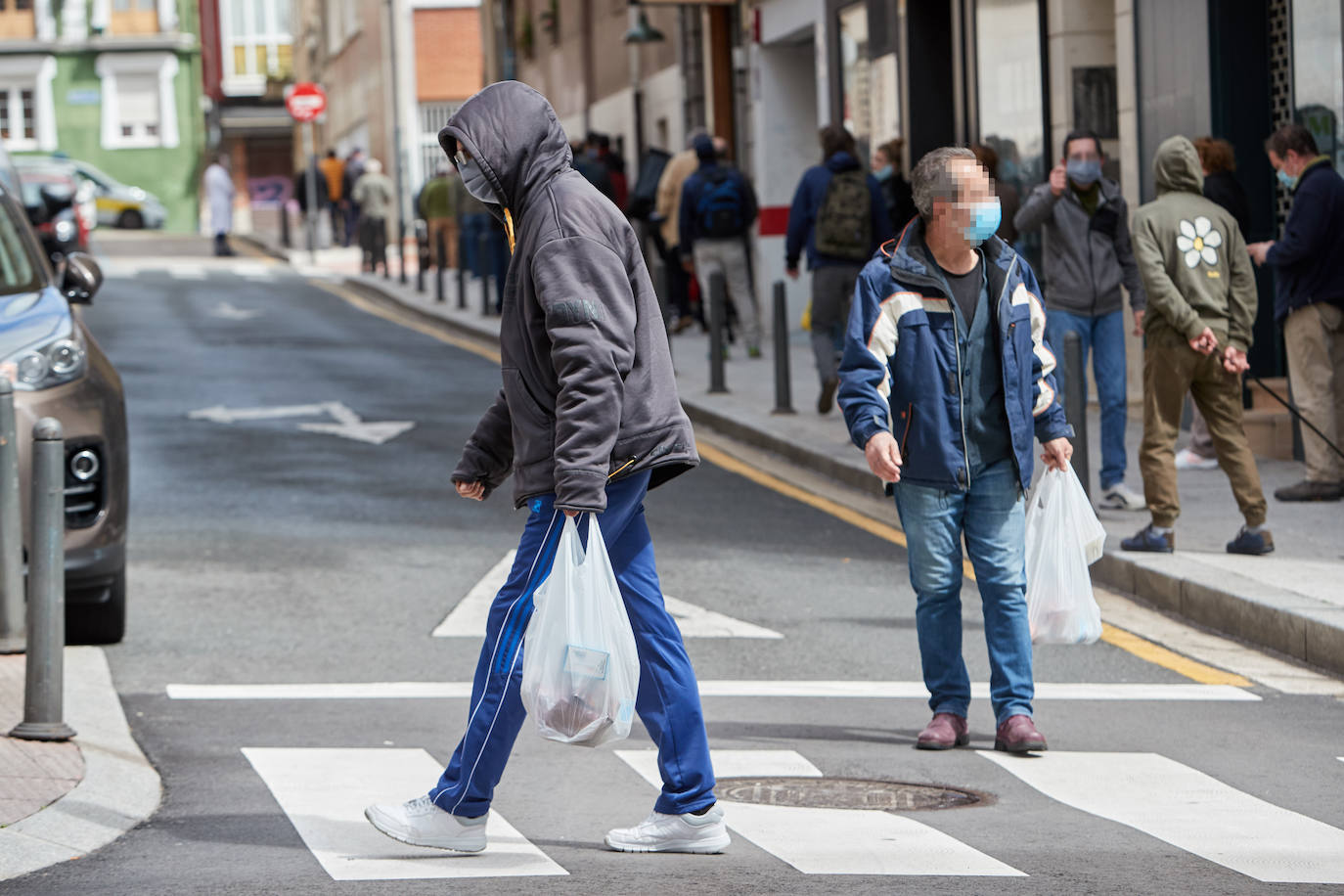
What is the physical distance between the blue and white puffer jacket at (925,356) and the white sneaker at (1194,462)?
6309 millimetres

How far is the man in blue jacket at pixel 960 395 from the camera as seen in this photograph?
648 cm

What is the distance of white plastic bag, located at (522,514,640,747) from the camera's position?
498 centimetres

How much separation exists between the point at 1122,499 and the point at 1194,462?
186 cm

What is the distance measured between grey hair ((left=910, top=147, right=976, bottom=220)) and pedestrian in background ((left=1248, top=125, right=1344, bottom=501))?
468 cm

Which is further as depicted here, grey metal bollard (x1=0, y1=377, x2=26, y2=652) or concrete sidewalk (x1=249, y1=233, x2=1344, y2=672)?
concrete sidewalk (x1=249, y1=233, x2=1344, y2=672)

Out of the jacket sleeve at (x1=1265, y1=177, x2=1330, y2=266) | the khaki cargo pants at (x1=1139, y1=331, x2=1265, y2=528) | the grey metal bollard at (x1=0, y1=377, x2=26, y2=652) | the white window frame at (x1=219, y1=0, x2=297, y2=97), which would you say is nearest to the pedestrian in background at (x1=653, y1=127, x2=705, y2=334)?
the jacket sleeve at (x1=1265, y1=177, x2=1330, y2=266)

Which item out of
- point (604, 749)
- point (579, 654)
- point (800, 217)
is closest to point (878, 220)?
point (800, 217)

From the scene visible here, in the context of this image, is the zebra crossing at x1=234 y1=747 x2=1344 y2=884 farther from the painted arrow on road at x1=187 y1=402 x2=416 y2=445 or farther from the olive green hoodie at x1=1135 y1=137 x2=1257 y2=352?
the painted arrow on road at x1=187 y1=402 x2=416 y2=445

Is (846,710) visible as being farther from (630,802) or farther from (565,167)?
(565,167)

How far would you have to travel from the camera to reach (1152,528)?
973 cm

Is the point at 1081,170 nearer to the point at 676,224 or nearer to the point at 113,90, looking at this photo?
the point at 676,224

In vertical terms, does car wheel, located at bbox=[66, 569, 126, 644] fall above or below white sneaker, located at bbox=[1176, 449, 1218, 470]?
below

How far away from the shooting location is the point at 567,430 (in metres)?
4.95

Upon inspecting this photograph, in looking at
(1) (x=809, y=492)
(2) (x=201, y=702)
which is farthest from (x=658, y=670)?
(1) (x=809, y=492)
